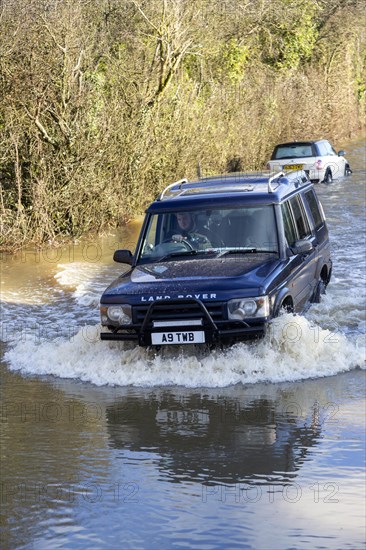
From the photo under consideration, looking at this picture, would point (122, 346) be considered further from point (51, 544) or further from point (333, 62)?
point (333, 62)

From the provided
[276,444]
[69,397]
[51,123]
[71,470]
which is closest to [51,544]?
[71,470]

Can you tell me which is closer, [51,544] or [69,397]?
[51,544]

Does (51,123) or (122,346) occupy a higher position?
(51,123)

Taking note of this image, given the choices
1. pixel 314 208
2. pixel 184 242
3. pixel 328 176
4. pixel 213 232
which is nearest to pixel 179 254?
pixel 184 242

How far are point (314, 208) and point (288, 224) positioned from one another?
1.96m

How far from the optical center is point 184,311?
9781mm

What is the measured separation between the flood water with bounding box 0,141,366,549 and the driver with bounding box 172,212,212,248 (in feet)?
4.33

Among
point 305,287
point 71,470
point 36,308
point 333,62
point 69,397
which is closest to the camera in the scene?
point 71,470

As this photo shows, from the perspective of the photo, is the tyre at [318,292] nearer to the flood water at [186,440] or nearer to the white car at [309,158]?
the flood water at [186,440]

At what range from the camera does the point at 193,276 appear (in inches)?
396

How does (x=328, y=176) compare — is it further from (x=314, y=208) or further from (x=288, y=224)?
(x=288, y=224)

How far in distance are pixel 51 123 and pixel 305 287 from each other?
1009 centimetres

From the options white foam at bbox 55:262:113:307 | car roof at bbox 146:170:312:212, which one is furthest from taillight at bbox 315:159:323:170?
car roof at bbox 146:170:312:212

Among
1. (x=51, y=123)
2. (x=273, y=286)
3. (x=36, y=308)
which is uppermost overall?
(x=51, y=123)
